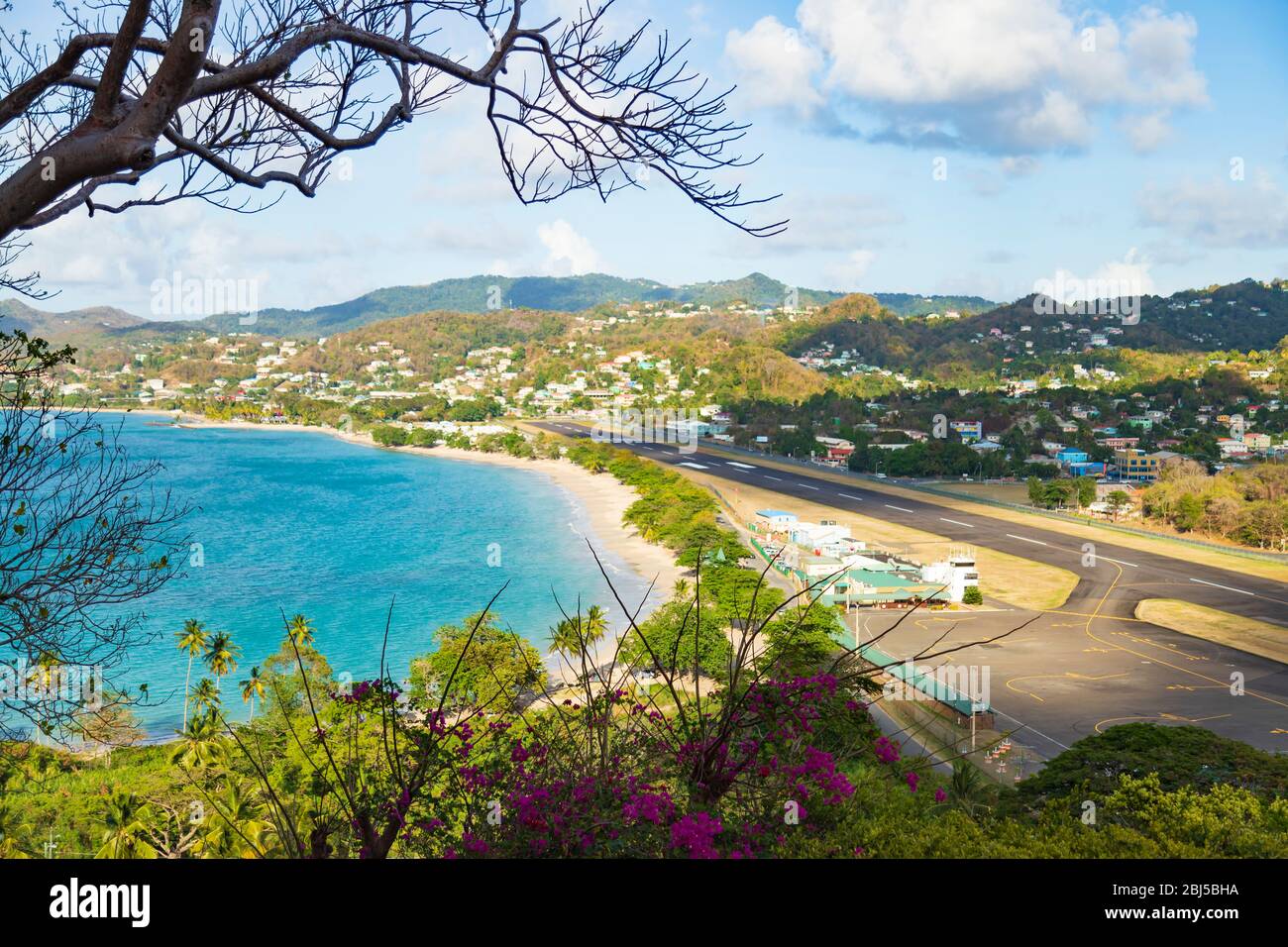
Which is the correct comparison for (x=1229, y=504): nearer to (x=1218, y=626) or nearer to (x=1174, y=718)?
(x=1218, y=626)

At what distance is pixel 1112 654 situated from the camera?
1748 cm

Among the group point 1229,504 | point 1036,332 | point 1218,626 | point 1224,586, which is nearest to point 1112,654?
point 1218,626

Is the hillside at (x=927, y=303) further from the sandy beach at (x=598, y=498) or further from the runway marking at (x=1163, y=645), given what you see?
the runway marking at (x=1163, y=645)

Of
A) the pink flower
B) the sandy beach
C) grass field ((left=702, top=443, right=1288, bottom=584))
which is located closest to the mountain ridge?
the sandy beach

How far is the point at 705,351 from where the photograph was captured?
3465 inches

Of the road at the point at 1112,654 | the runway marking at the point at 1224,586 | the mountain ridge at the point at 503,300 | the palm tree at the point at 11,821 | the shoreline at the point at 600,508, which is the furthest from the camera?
the mountain ridge at the point at 503,300

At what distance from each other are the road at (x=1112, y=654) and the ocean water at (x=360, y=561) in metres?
8.01

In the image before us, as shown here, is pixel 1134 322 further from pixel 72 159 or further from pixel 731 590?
pixel 72 159

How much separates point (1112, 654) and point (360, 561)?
2166 cm

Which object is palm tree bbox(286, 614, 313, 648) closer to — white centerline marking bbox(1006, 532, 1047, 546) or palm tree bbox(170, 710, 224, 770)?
palm tree bbox(170, 710, 224, 770)

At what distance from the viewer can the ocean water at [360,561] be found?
20250 millimetres

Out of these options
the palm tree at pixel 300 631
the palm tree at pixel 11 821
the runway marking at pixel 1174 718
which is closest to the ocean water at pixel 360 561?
the palm tree at pixel 300 631

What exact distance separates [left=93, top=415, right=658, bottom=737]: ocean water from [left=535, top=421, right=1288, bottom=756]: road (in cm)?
801

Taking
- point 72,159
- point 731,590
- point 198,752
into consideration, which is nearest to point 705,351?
point 731,590
